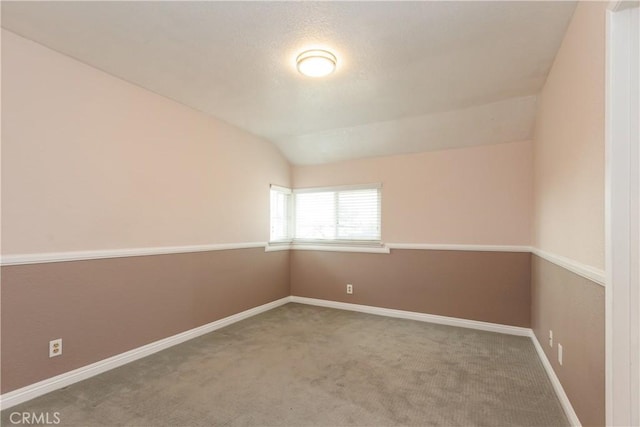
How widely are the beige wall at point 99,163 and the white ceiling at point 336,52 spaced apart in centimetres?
19

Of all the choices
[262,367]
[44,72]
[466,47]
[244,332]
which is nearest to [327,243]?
[244,332]

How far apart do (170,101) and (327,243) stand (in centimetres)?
277

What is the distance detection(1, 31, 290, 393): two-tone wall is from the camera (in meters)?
2.14

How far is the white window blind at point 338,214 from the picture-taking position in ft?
14.7

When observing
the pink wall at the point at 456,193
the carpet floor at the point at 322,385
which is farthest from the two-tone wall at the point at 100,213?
the pink wall at the point at 456,193

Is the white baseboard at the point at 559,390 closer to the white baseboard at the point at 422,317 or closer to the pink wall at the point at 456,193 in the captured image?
the white baseboard at the point at 422,317

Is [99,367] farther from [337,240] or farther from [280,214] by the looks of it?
[337,240]

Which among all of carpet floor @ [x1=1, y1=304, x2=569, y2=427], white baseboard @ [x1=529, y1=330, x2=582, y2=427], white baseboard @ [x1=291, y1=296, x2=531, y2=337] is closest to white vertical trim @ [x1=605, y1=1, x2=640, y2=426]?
white baseboard @ [x1=529, y1=330, x2=582, y2=427]

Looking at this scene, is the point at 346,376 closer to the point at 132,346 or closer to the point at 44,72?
the point at 132,346

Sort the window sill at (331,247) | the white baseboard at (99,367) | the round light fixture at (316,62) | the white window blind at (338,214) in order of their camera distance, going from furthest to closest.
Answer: the white window blind at (338,214) < the window sill at (331,247) < the round light fixture at (316,62) < the white baseboard at (99,367)

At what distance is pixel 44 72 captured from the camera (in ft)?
7.41

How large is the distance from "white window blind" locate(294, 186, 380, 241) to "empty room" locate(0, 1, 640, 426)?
0.28m

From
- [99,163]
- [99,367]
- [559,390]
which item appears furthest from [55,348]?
[559,390]

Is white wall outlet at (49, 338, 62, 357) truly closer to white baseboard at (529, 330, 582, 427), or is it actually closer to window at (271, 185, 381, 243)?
window at (271, 185, 381, 243)
